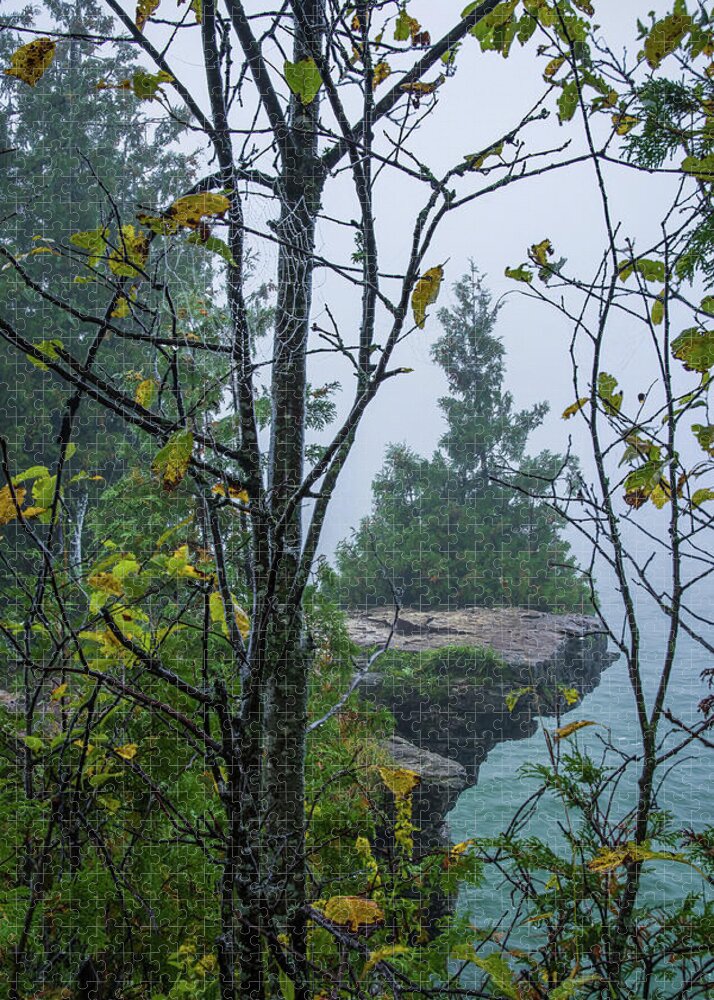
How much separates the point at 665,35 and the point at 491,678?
939 millimetres

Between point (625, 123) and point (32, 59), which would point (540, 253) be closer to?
point (625, 123)

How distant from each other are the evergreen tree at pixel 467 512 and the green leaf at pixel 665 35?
1.78ft

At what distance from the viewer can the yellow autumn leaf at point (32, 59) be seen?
54 cm

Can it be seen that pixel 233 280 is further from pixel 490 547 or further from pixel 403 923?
pixel 403 923

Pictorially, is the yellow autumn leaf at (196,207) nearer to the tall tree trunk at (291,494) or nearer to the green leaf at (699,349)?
the tall tree trunk at (291,494)

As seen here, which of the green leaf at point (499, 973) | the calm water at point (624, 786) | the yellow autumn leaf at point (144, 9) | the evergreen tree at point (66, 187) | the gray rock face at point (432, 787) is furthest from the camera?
the evergreen tree at point (66, 187)

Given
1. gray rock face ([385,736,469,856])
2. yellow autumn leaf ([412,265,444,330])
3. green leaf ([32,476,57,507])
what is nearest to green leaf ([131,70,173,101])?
yellow autumn leaf ([412,265,444,330])

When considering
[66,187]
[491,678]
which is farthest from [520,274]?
[66,187]

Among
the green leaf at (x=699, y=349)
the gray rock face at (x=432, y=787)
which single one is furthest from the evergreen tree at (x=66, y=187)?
the gray rock face at (x=432, y=787)

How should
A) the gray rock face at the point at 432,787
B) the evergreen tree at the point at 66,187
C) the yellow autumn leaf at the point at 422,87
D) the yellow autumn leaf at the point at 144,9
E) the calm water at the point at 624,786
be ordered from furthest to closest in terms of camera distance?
the evergreen tree at the point at 66,187 → the gray rock face at the point at 432,787 → the calm water at the point at 624,786 → the yellow autumn leaf at the point at 422,87 → the yellow autumn leaf at the point at 144,9

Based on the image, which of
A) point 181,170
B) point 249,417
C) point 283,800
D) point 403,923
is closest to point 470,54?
point 181,170

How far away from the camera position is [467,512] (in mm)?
1155

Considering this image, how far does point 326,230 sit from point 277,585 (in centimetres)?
43

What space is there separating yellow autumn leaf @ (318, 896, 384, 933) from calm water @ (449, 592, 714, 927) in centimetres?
36
